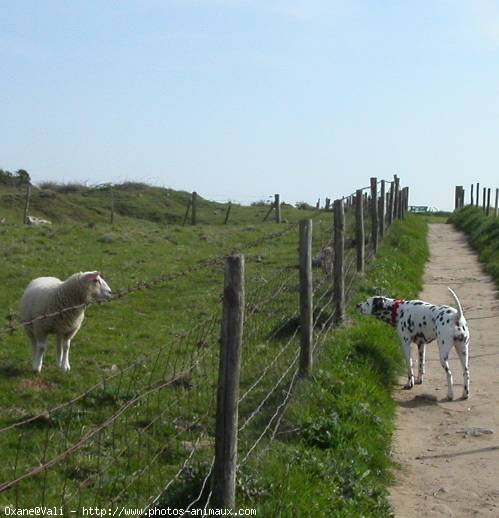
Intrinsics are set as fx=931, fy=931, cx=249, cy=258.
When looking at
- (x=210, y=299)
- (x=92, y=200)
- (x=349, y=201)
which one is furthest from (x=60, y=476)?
(x=92, y=200)

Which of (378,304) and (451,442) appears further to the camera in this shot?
(378,304)

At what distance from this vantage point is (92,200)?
45906 mm

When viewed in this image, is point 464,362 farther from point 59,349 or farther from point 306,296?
point 59,349

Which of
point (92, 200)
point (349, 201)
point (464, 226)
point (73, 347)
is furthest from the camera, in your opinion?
point (92, 200)

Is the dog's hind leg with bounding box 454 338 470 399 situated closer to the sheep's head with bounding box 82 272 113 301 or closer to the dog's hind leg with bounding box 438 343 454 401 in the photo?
the dog's hind leg with bounding box 438 343 454 401

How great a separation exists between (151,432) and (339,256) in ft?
13.0

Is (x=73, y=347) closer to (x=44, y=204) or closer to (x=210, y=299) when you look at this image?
(x=210, y=299)

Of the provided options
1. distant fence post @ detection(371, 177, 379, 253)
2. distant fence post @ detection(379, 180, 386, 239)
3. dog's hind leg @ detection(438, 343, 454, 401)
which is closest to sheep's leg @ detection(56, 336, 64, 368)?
dog's hind leg @ detection(438, 343, 454, 401)

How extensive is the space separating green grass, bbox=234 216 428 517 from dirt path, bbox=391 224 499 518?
0.19 m

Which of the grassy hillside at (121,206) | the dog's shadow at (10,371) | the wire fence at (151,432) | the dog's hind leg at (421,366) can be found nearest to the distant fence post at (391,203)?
the grassy hillside at (121,206)

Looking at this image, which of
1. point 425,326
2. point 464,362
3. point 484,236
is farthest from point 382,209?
point 464,362

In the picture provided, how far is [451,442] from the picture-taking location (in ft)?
26.6

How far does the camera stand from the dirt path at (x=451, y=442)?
261 inches

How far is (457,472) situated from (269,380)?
2.00 metres
